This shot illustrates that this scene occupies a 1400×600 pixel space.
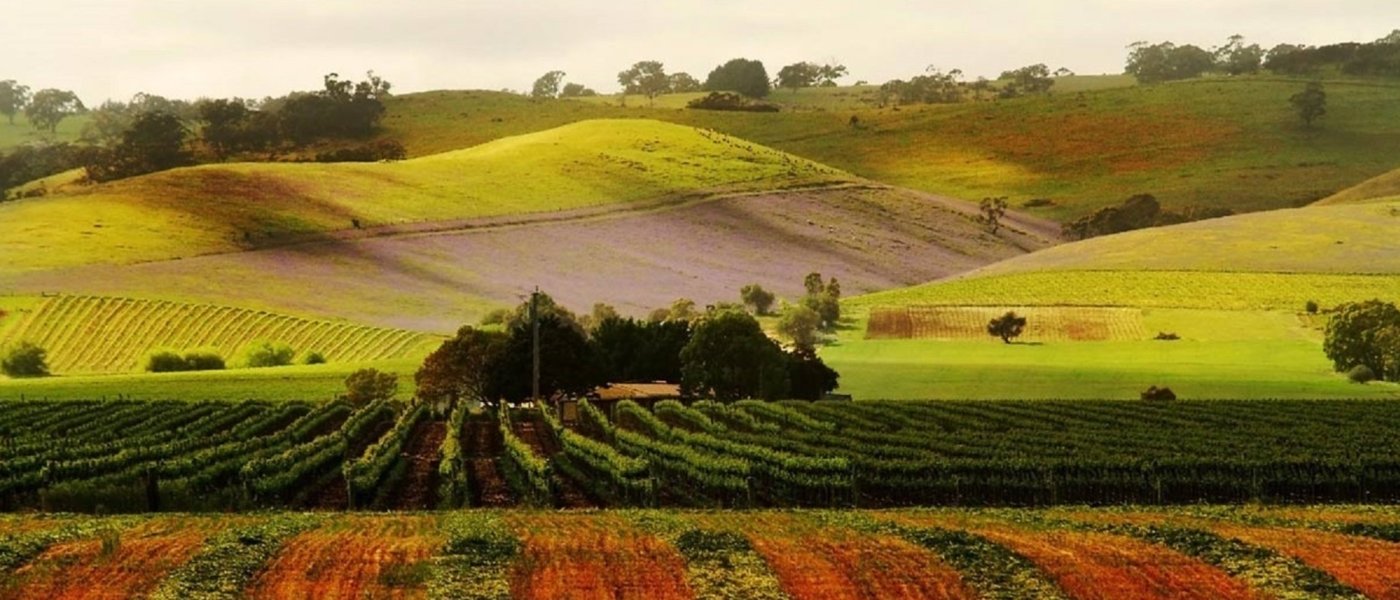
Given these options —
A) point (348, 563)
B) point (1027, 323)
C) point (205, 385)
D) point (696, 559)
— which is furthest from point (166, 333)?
point (696, 559)

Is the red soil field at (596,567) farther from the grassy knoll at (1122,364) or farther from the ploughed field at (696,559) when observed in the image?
the grassy knoll at (1122,364)

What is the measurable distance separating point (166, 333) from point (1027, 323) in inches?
2910

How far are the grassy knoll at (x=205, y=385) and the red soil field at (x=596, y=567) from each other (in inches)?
3314

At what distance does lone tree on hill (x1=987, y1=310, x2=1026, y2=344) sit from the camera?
510 ft

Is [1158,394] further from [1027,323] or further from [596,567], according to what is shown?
[596,567]

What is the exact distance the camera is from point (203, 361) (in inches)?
5620

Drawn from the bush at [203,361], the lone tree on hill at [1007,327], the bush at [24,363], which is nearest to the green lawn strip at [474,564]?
the bush at [24,363]

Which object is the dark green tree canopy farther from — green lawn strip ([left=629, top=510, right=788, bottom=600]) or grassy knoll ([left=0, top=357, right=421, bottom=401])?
green lawn strip ([left=629, top=510, right=788, bottom=600])

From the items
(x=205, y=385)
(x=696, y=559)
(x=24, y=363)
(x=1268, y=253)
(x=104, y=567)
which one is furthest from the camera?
(x=1268, y=253)

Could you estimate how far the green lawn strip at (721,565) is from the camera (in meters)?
34.3

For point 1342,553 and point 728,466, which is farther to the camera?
point 728,466

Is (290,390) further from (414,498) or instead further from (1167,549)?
(1167,549)

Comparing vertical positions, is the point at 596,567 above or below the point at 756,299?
above

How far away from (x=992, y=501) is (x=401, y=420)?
145 feet
